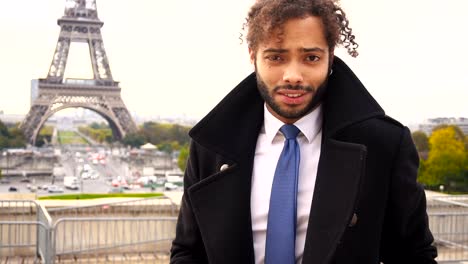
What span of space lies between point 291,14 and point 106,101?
50171mm

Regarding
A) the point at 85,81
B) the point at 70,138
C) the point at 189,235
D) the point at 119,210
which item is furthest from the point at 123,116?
the point at 70,138

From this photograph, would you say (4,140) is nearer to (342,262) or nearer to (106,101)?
(106,101)

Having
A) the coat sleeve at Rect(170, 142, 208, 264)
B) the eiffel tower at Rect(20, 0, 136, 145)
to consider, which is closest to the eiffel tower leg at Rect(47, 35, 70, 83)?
the eiffel tower at Rect(20, 0, 136, 145)

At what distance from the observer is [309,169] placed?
6.40 ft

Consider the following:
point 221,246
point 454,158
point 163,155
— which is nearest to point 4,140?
point 163,155

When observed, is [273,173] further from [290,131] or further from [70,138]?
[70,138]

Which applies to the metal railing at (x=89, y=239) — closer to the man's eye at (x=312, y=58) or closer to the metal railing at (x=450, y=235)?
the metal railing at (x=450, y=235)

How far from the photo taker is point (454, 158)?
24.1m

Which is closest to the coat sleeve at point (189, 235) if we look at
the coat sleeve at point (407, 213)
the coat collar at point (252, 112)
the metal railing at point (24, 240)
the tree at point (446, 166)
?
the coat collar at point (252, 112)

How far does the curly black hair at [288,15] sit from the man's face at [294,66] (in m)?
0.02

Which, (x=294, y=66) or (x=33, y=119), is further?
(x=33, y=119)

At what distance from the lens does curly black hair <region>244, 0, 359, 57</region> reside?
182 cm

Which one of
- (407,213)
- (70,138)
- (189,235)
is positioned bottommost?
(189,235)

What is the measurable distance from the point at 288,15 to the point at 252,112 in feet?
1.30
